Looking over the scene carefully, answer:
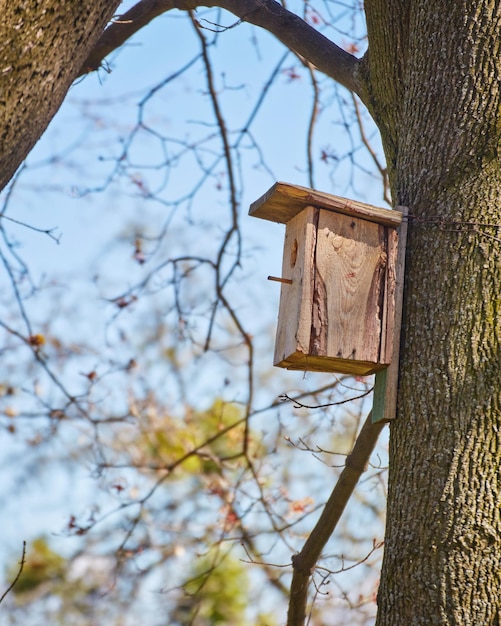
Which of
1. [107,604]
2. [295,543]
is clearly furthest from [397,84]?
[107,604]

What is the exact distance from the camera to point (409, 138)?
208cm

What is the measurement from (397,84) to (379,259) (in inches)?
23.9

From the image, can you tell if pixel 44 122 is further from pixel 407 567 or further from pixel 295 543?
pixel 295 543

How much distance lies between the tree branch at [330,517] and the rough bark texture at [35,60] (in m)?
1.42

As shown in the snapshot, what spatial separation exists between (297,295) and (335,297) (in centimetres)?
10

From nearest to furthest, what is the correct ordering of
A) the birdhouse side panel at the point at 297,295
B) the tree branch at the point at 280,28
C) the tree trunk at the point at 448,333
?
the tree trunk at the point at 448,333 → the birdhouse side panel at the point at 297,295 → the tree branch at the point at 280,28

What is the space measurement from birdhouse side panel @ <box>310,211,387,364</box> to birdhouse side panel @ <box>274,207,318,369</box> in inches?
0.9

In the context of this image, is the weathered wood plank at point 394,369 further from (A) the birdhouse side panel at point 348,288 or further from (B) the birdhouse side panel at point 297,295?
(B) the birdhouse side panel at point 297,295

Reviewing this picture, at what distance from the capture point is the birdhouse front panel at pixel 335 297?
196 cm

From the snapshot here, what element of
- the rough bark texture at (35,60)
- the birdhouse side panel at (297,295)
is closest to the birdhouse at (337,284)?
the birdhouse side panel at (297,295)

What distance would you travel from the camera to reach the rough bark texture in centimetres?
177

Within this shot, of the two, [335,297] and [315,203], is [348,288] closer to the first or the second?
[335,297]

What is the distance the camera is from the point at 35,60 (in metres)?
1.83

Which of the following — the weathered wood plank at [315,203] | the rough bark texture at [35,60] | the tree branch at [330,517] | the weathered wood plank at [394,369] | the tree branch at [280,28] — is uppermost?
the tree branch at [280,28]
